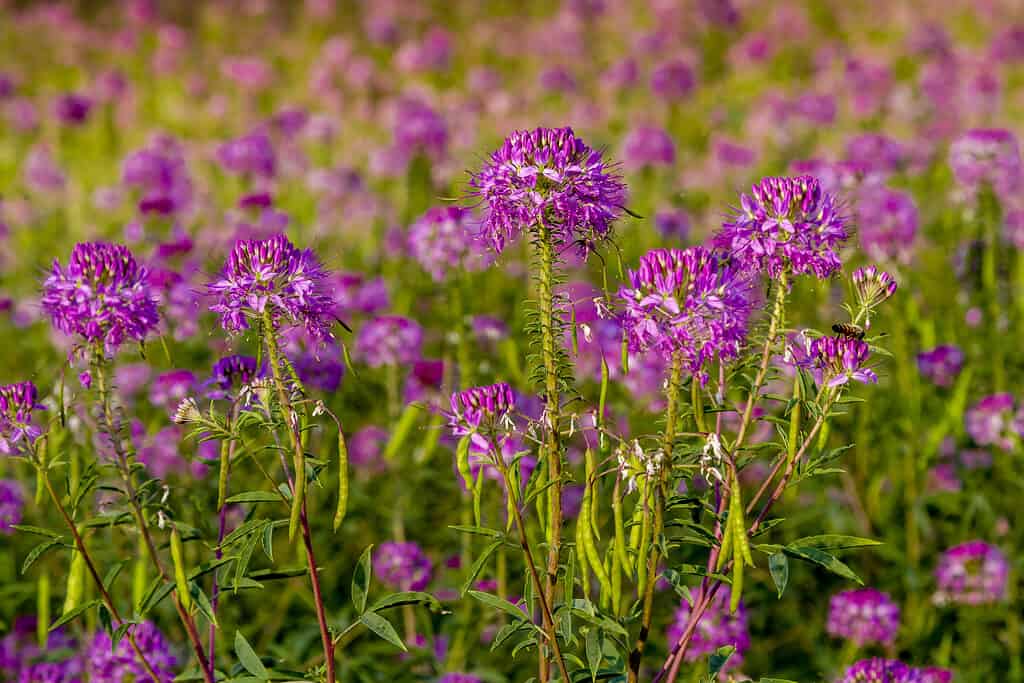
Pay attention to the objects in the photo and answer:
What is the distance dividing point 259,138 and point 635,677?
500 cm

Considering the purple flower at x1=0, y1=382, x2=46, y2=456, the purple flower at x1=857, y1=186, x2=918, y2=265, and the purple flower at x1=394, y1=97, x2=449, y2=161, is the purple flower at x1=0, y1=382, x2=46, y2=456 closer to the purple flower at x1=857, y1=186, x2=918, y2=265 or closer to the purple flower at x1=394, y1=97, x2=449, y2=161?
the purple flower at x1=857, y1=186, x2=918, y2=265

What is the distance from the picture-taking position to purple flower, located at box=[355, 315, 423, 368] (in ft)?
14.9

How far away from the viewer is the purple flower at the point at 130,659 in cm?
316

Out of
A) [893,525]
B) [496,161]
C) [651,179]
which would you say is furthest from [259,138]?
[496,161]

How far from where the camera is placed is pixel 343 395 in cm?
462

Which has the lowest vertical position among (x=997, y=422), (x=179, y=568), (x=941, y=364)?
(x=179, y=568)

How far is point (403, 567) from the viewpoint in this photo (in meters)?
3.96

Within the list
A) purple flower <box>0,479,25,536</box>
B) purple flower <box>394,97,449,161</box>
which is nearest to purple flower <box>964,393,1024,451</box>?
purple flower <box>0,479,25,536</box>

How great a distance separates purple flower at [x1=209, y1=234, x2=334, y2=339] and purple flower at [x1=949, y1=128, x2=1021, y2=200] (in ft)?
12.3

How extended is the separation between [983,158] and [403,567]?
322 centimetres

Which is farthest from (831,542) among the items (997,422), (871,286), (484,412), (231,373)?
(997,422)

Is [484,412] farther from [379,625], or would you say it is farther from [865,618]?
[865,618]

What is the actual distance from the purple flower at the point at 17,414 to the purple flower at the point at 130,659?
0.88m

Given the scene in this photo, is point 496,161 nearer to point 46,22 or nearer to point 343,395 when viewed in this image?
point 343,395
